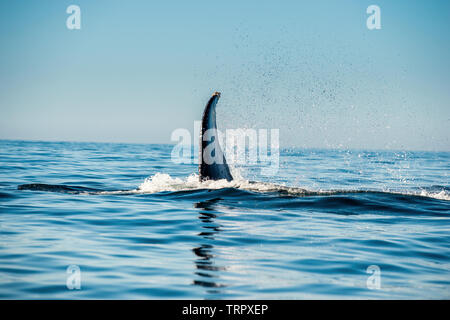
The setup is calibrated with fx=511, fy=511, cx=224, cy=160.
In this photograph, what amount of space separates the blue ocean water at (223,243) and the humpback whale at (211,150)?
1.42 ft

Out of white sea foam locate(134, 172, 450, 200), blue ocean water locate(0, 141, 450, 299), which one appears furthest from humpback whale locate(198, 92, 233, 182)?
blue ocean water locate(0, 141, 450, 299)

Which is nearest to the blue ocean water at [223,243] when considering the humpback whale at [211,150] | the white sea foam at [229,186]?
the white sea foam at [229,186]

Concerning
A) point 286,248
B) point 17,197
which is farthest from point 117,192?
point 286,248

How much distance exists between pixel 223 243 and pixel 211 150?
178 inches

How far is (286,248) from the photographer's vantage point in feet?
30.0

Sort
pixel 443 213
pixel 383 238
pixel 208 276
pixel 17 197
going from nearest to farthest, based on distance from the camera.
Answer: pixel 208 276
pixel 383 238
pixel 443 213
pixel 17 197

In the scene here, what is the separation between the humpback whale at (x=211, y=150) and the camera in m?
12.8

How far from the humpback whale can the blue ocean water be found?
0.43 meters

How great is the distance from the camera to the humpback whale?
12.8 meters

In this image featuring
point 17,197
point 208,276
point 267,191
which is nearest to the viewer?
point 208,276

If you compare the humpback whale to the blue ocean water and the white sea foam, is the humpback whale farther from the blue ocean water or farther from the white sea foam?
the blue ocean water

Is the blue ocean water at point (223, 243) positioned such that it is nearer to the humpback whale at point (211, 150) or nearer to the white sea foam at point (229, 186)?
the white sea foam at point (229, 186)

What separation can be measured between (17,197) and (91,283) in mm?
8735
